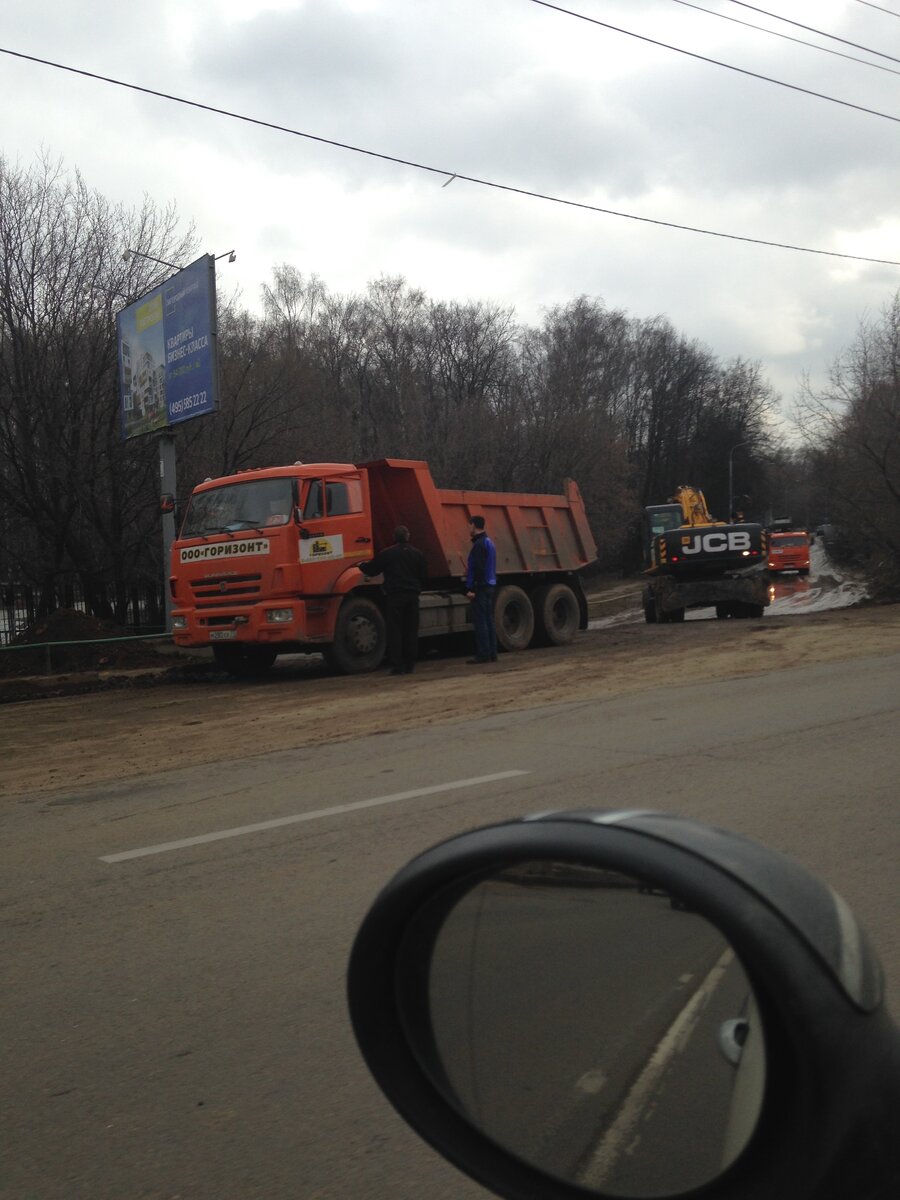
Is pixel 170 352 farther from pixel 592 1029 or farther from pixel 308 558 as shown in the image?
pixel 592 1029

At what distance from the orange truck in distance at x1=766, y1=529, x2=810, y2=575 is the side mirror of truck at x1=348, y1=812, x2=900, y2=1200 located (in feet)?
157

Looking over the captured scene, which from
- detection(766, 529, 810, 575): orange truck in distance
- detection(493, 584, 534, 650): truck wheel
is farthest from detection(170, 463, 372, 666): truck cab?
detection(766, 529, 810, 575): orange truck in distance

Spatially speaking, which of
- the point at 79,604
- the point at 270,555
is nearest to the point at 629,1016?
the point at 270,555

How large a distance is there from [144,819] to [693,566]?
18067 mm

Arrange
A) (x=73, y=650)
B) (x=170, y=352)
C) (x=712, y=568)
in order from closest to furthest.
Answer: (x=73, y=650)
(x=170, y=352)
(x=712, y=568)

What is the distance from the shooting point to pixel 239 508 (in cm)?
1543

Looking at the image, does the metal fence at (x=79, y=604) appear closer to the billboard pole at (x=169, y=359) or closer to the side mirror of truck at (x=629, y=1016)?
the billboard pole at (x=169, y=359)

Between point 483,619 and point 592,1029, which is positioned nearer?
Answer: point 592,1029

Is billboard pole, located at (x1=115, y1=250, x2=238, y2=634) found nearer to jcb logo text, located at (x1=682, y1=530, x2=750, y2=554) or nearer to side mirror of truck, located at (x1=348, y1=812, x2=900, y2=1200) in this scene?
jcb logo text, located at (x1=682, y1=530, x2=750, y2=554)

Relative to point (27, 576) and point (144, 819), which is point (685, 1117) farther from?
point (27, 576)

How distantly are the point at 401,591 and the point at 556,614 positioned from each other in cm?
550

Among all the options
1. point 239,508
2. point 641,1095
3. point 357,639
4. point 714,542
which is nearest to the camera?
point 641,1095

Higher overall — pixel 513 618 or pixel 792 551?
pixel 792 551

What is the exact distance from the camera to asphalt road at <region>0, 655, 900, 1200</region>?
2.88 meters
